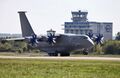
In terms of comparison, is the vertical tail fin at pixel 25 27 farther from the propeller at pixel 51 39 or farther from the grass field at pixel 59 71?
the grass field at pixel 59 71

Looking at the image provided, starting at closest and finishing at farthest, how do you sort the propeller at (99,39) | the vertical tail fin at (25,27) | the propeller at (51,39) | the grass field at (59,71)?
the grass field at (59,71), the propeller at (51,39), the propeller at (99,39), the vertical tail fin at (25,27)

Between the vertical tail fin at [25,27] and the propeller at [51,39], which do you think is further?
the vertical tail fin at [25,27]

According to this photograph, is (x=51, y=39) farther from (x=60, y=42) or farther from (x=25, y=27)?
(x=25, y=27)

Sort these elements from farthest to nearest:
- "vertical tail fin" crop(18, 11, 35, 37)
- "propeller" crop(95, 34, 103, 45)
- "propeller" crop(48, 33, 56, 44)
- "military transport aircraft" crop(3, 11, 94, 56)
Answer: "vertical tail fin" crop(18, 11, 35, 37), "propeller" crop(95, 34, 103, 45), "propeller" crop(48, 33, 56, 44), "military transport aircraft" crop(3, 11, 94, 56)

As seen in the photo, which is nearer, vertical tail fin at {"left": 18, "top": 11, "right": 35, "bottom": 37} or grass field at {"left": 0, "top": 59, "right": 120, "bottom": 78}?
grass field at {"left": 0, "top": 59, "right": 120, "bottom": 78}

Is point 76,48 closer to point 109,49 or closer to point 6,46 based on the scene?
point 109,49

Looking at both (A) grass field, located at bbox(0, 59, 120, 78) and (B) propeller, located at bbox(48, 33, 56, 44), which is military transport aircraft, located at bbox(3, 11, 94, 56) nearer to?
(B) propeller, located at bbox(48, 33, 56, 44)

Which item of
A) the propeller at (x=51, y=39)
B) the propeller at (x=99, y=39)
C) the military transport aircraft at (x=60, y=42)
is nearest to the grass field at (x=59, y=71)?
the military transport aircraft at (x=60, y=42)

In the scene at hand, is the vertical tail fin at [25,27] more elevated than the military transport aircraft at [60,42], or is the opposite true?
the vertical tail fin at [25,27]

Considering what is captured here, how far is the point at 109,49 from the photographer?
402ft

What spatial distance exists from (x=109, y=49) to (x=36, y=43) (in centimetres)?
3462

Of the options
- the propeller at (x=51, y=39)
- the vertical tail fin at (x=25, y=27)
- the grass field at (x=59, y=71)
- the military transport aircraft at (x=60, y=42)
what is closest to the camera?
the grass field at (x=59, y=71)

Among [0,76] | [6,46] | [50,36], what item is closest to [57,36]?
[50,36]

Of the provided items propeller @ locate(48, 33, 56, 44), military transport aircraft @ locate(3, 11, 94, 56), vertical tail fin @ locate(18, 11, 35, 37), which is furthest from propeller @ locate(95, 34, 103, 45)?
vertical tail fin @ locate(18, 11, 35, 37)
